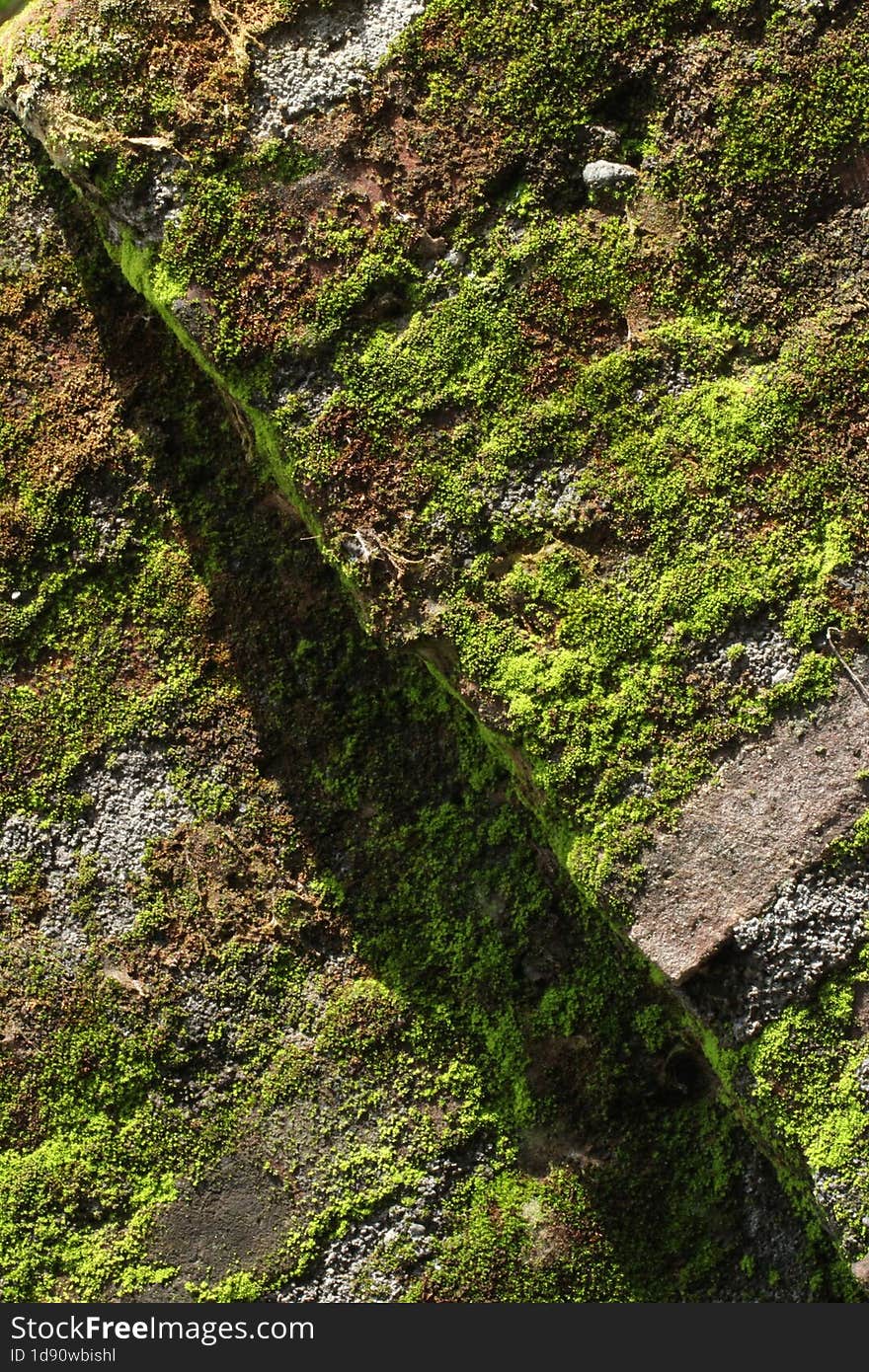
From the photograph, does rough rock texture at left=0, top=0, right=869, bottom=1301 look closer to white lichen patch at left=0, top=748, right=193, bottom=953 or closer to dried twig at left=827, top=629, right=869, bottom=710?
dried twig at left=827, top=629, right=869, bottom=710

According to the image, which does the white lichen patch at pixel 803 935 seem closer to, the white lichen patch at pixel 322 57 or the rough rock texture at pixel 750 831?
the rough rock texture at pixel 750 831

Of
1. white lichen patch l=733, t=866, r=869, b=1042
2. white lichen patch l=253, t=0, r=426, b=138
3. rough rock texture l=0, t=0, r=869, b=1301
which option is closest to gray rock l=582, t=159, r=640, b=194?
rough rock texture l=0, t=0, r=869, b=1301

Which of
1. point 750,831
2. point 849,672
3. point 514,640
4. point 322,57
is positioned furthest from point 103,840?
point 322,57

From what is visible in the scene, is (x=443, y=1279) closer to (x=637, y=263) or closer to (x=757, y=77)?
(x=637, y=263)

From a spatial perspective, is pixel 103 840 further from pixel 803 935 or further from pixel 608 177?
pixel 608 177

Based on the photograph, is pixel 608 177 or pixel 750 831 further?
pixel 608 177
